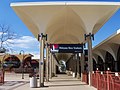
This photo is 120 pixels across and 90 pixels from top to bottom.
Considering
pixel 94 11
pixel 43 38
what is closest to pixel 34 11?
pixel 43 38

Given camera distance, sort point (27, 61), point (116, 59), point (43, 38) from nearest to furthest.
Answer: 1. point (43, 38)
2. point (116, 59)
3. point (27, 61)

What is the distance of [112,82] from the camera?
42.9ft

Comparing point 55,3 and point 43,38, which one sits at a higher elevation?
point 55,3

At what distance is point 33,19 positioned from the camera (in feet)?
76.9

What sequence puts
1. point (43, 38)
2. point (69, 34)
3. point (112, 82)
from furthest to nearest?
point (69, 34) → point (43, 38) → point (112, 82)

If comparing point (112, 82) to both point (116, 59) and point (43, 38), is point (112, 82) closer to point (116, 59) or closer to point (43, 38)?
point (43, 38)

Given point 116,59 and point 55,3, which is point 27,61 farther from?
point 55,3

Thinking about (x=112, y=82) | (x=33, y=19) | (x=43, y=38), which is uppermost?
(x=33, y=19)

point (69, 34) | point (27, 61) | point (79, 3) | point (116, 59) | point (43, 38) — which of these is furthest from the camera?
point (27, 61)

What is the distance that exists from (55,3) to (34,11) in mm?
2066

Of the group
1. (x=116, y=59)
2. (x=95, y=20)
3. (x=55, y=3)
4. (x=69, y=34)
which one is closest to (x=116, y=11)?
(x=95, y=20)

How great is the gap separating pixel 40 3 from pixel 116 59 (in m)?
23.2

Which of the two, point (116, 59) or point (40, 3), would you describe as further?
point (116, 59)

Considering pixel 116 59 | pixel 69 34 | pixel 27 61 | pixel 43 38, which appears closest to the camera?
pixel 43 38
